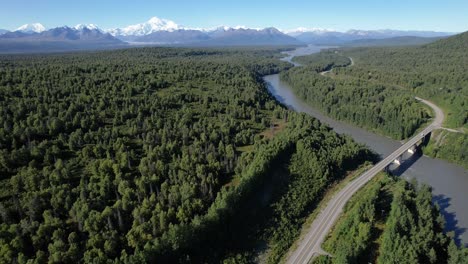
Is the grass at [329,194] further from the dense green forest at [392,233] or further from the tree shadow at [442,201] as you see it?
the tree shadow at [442,201]

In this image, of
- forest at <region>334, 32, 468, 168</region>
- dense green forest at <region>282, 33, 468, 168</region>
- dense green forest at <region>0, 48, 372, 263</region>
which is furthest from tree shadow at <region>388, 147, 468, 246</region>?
dense green forest at <region>0, 48, 372, 263</region>

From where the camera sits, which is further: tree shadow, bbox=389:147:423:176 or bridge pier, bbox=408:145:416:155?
bridge pier, bbox=408:145:416:155

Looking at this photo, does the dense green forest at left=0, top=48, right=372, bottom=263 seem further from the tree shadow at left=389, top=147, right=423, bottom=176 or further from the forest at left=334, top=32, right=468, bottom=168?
the forest at left=334, top=32, right=468, bottom=168

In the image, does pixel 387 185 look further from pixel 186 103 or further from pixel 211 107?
pixel 186 103

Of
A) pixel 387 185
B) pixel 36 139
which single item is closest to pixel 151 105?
pixel 36 139

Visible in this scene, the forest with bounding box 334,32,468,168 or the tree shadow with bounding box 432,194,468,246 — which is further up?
the forest with bounding box 334,32,468,168

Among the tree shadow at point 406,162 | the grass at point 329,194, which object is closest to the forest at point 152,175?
the grass at point 329,194

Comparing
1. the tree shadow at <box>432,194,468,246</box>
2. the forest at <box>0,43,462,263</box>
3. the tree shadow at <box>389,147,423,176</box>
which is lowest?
the tree shadow at <box>432,194,468,246</box>

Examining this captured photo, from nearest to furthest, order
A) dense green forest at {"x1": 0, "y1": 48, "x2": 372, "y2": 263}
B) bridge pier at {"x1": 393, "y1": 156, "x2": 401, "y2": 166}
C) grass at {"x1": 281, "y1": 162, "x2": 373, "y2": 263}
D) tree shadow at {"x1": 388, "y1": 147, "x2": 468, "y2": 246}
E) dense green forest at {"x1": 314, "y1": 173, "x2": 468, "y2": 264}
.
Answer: dense green forest at {"x1": 314, "y1": 173, "x2": 468, "y2": 264} < dense green forest at {"x1": 0, "y1": 48, "x2": 372, "y2": 263} < grass at {"x1": 281, "y1": 162, "x2": 373, "y2": 263} < tree shadow at {"x1": 388, "y1": 147, "x2": 468, "y2": 246} < bridge pier at {"x1": 393, "y1": 156, "x2": 401, "y2": 166}
